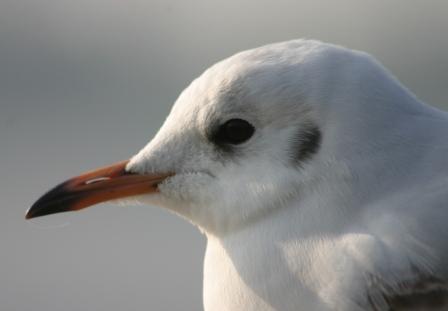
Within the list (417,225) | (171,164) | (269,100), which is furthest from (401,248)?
(171,164)

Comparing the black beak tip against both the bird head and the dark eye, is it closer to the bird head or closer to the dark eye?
the bird head

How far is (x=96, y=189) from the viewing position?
Result: 7.70 ft

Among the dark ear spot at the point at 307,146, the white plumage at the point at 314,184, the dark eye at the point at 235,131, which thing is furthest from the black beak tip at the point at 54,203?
the dark ear spot at the point at 307,146

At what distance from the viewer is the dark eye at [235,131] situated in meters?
2.19

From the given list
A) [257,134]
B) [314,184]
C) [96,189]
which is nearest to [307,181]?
[314,184]

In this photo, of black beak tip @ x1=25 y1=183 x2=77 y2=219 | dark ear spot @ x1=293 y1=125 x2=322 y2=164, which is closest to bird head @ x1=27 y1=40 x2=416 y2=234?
dark ear spot @ x1=293 y1=125 x2=322 y2=164

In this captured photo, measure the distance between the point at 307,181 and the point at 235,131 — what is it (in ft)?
0.65

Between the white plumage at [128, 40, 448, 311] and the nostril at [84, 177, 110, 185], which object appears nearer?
the white plumage at [128, 40, 448, 311]

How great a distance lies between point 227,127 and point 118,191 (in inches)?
11.9

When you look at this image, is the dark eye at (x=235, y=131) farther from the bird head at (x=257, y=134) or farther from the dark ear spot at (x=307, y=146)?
the dark ear spot at (x=307, y=146)

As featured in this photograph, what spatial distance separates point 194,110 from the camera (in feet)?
7.38

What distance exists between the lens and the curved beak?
232 cm

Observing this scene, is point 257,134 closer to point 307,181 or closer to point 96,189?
point 307,181

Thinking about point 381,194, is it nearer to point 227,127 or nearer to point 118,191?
point 227,127
